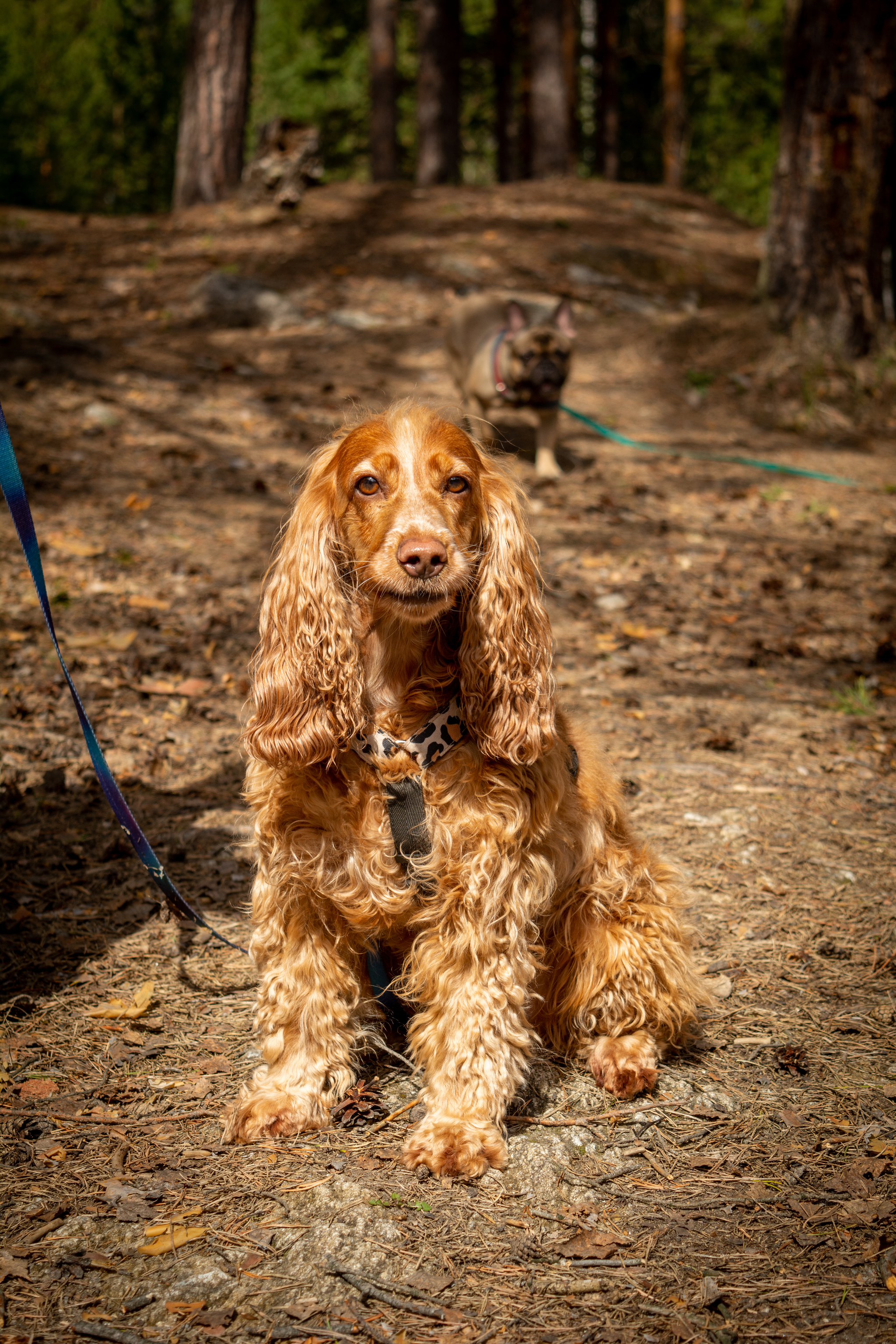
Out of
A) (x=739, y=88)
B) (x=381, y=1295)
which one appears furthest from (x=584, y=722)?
(x=739, y=88)

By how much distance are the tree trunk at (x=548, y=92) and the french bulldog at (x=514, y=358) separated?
1029 centimetres

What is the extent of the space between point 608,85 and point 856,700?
2638cm

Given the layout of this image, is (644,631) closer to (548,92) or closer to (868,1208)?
(868,1208)

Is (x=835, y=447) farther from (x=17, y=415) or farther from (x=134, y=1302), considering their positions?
(x=134, y=1302)

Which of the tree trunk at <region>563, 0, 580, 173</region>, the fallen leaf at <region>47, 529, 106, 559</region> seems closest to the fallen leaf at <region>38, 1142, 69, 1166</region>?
the fallen leaf at <region>47, 529, 106, 559</region>

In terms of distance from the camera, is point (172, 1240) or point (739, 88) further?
point (739, 88)

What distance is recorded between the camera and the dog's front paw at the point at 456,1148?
2637 millimetres

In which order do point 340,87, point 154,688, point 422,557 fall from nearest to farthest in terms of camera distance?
point 422,557
point 154,688
point 340,87

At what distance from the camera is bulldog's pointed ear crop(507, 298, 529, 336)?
9258 millimetres

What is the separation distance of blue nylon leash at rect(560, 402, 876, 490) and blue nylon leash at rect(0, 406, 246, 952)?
6233 millimetres

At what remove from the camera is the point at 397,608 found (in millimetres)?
2684

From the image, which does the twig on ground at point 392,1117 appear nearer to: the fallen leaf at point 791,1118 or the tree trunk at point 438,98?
the fallen leaf at point 791,1118

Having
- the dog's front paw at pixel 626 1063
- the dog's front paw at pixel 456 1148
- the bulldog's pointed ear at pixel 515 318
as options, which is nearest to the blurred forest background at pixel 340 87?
the bulldog's pointed ear at pixel 515 318

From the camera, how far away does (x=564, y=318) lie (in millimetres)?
9539
